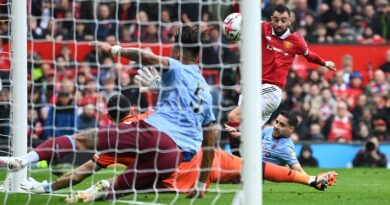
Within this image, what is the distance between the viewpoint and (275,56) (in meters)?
12.9

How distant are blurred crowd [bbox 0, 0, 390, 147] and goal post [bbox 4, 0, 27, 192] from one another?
5633mm

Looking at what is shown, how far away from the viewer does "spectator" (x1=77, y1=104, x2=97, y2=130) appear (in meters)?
18.4

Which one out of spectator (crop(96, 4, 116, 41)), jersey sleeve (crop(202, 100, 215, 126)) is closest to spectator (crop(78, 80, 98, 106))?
spectator (crop(96, 4, 116, 41))

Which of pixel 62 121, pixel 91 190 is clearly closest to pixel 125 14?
pixel 62 121

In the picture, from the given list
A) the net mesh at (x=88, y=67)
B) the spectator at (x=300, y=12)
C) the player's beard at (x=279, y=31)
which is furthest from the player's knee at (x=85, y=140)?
the spectator at (x=300, y=12)

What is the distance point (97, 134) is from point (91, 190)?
0.98 metres

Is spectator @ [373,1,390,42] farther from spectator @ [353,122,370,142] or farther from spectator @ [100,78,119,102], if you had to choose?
spectator @ [100,78,119,102]

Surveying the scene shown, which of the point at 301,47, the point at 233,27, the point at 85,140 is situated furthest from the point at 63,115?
the point at 85,140

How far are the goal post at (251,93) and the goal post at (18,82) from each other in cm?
392

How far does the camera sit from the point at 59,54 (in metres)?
19.8

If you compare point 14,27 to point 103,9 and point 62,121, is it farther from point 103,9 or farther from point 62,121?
point 103,9

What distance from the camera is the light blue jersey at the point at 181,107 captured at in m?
9.42

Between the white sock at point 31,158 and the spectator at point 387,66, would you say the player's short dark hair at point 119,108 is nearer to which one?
the white sock at point 31,158

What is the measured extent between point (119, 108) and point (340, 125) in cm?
1034
